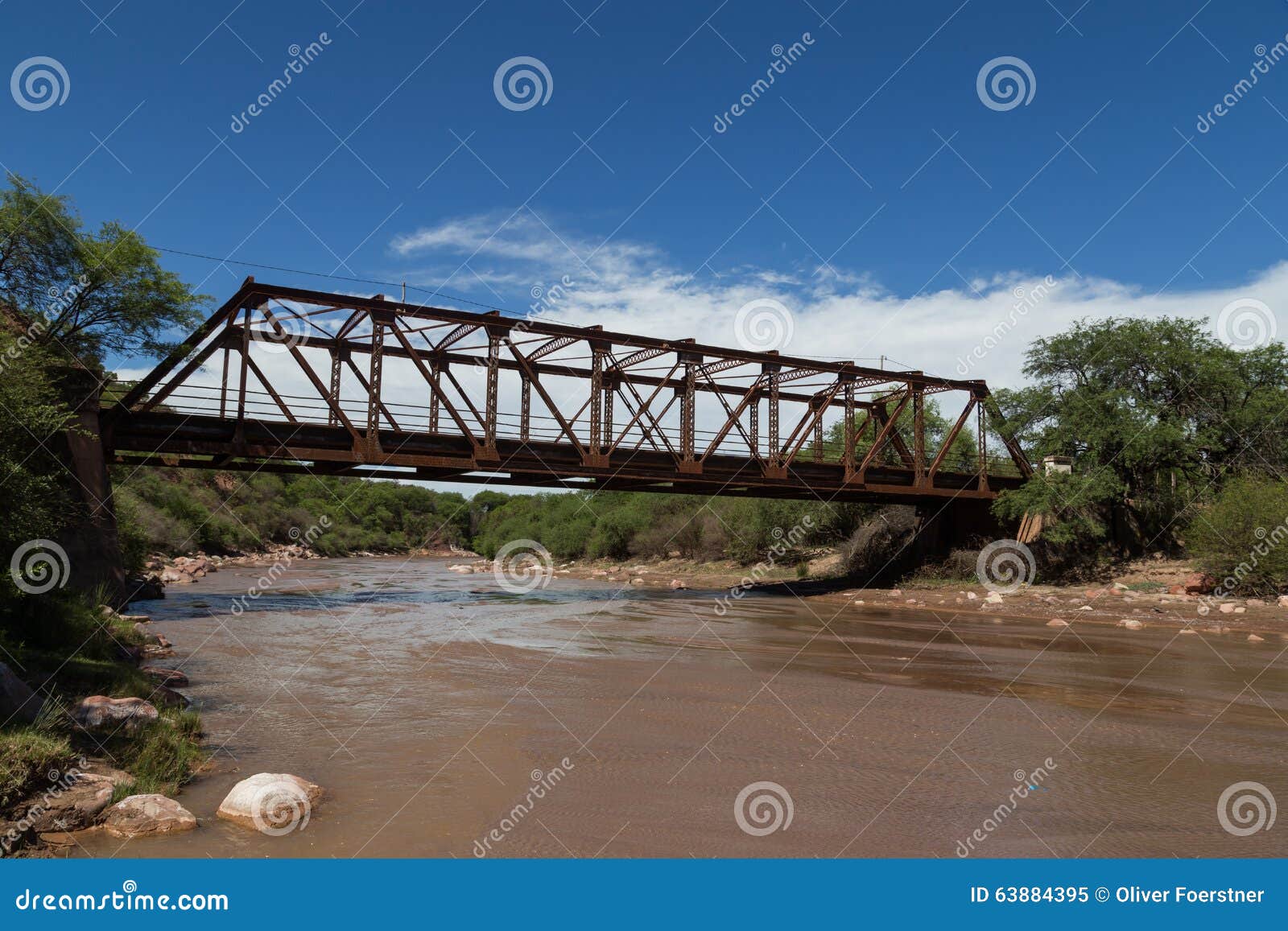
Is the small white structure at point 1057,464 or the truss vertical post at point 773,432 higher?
the small white structure at point 1057,464

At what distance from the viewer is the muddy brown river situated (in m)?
7.37

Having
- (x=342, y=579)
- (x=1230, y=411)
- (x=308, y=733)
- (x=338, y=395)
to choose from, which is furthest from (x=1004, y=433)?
(x=342, y=579)

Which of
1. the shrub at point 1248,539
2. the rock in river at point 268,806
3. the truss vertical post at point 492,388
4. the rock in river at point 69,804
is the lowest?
the rock in river at point 69,804

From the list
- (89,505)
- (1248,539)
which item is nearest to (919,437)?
(1248,539)

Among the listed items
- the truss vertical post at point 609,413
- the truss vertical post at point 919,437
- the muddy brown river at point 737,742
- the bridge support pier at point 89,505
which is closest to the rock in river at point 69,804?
the muddy brown river at point 737,742

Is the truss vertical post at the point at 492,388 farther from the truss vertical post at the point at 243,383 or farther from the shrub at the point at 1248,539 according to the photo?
the shrub at the point at 1248,539

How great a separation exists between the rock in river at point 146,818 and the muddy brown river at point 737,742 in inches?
7.0

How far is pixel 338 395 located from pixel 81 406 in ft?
26.3

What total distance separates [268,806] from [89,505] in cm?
1844

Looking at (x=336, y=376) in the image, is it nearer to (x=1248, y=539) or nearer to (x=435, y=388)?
(x=435, y=388)

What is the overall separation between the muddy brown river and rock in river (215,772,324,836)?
0.16 metres

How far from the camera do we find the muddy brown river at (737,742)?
7.37 meters

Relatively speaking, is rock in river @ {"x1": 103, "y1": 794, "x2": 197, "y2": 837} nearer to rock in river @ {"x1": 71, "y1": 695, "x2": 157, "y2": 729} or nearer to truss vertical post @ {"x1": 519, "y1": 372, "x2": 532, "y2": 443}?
rock in river @ {"x1": 71, "y1": 695, "x2": 157, "y2": 729}

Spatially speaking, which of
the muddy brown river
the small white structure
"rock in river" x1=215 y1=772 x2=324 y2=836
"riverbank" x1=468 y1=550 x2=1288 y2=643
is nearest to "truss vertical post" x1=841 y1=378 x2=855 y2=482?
"riverbank" x1=468 y1=550 x2=1288 y2=643
